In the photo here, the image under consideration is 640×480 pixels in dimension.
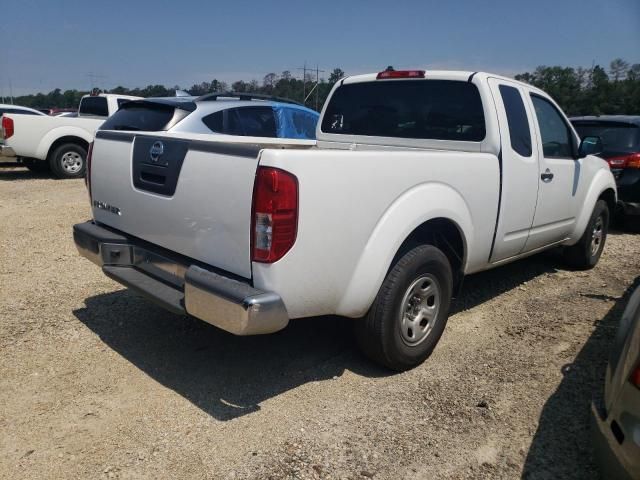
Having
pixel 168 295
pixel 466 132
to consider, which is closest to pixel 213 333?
pixel 168 295

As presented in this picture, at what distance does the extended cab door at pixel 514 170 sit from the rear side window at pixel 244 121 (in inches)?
169

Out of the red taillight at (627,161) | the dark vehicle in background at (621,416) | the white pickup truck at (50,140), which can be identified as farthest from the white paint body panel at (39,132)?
the dark vehicle in background at (621,416)

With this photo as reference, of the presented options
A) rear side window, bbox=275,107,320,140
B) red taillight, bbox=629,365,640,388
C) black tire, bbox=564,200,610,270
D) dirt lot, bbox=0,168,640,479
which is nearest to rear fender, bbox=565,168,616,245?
black tire, bbox=564,200,610,270

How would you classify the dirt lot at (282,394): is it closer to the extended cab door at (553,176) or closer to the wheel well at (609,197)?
the extended cab door at (553,176)

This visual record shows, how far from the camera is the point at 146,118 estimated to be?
6.95 meters

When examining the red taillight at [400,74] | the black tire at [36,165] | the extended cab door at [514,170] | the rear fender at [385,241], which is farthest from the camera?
the black tire at [36,165]

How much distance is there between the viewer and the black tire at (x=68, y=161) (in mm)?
10945

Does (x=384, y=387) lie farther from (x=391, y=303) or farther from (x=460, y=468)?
(x=460, y=468)

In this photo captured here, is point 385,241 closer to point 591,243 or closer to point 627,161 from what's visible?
point 591,243

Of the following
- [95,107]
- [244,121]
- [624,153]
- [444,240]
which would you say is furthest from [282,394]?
[95,107]

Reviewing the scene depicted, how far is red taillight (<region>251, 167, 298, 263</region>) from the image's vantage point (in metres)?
2.44

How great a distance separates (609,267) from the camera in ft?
19.8

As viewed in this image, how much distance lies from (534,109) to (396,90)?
119 centimetres

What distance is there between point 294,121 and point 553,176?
198 inches
